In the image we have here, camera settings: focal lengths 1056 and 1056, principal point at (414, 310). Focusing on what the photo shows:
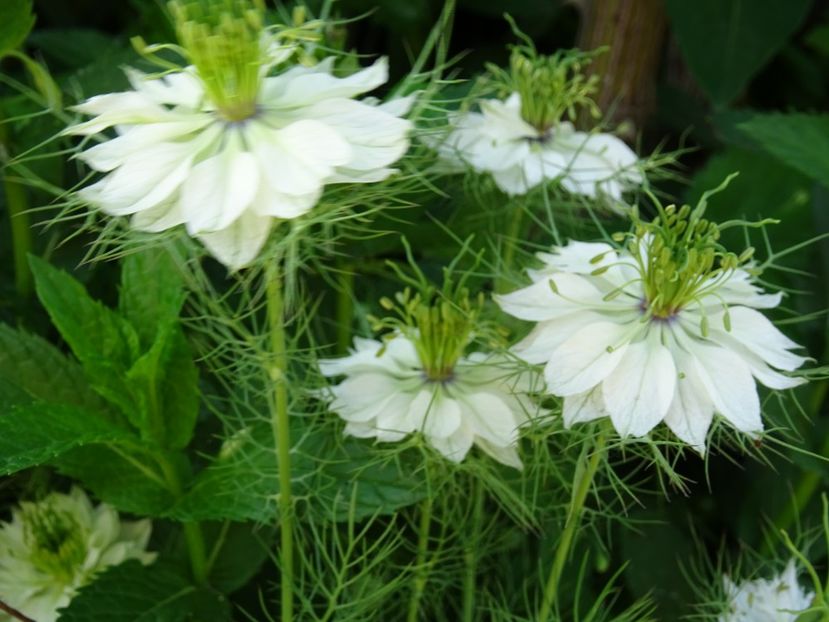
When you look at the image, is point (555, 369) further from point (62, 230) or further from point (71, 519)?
point (62, 230)

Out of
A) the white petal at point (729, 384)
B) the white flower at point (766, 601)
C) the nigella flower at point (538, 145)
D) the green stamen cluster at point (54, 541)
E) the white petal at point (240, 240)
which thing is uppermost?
the white petal at point (240, 240)

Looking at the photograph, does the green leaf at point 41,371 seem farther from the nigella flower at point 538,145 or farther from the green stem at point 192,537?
the nigella flower at point 538,145

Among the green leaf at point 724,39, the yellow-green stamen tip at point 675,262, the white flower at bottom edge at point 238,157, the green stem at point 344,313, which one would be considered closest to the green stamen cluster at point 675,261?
the yellow-green stamen tip at point 675,262

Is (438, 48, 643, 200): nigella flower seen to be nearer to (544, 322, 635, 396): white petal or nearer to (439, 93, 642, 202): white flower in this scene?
(439, 93, 642, 202): white flower

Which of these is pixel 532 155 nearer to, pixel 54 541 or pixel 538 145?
pixel 538 145

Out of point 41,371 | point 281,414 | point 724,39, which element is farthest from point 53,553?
point 724,39
